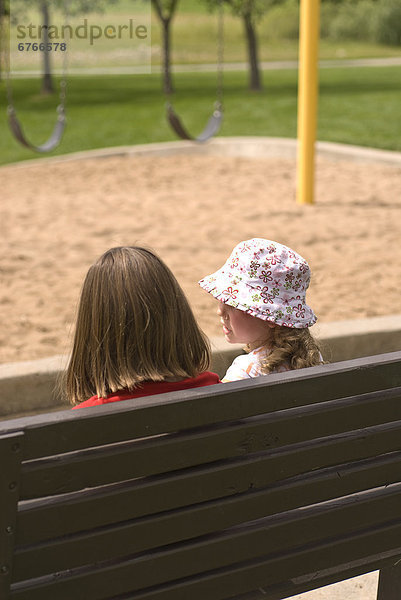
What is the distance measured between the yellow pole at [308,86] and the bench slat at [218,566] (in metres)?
5.51

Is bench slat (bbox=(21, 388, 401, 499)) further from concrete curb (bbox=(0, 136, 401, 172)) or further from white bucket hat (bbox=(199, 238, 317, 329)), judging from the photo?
concrete curb (bbox=(0, 136, 401, 172))

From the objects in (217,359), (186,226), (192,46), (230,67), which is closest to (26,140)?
(186,226)

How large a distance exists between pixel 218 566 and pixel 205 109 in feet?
53.0

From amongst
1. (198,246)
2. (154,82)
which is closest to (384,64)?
(154,82)

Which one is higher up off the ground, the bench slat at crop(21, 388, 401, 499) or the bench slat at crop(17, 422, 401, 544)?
the bench slat at crop(21, 388, 401, 499)

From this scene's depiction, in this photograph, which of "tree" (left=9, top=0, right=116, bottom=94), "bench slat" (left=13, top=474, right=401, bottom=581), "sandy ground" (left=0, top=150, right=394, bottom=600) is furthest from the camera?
"tree" (left=9, top=0, right=116, bottom=94)

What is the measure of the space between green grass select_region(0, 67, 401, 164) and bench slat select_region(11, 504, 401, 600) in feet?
31.3

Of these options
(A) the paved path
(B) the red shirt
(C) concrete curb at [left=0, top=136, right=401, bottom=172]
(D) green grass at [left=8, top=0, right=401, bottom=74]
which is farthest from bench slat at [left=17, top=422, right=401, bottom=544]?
(D) green grass at [left=8, top=0, right=401, bottom=74]

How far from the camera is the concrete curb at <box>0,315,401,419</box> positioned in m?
3.70

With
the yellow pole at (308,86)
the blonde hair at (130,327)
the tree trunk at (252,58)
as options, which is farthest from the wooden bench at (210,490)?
the tree trunk at (252,58)

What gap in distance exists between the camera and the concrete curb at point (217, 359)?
12.1 feet

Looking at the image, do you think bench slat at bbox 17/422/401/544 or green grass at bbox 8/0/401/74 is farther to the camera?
green grass at bbox 8/0/401/74

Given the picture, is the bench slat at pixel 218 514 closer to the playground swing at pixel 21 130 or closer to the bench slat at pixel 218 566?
the bench slat at pixel 218 566

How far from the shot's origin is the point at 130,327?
185cm
